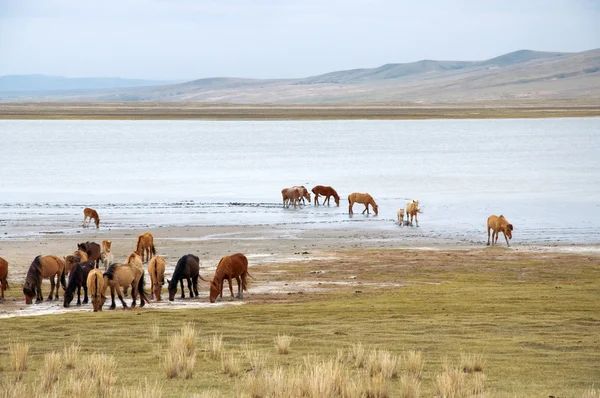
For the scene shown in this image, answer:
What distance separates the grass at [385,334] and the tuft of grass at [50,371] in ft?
0.42

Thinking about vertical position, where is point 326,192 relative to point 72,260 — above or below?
above

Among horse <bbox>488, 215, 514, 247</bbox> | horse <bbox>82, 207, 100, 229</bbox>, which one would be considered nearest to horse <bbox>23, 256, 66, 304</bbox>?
horse <bbox>82, 207, 100, 229</bbox>

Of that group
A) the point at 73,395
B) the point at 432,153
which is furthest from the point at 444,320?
the point at 432,153

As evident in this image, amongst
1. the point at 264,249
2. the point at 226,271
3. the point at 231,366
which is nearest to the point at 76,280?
the point at 226,271

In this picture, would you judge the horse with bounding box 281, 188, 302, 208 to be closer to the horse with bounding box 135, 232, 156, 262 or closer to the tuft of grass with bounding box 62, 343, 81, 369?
the horse with bounding box 135, 232, 156, 262

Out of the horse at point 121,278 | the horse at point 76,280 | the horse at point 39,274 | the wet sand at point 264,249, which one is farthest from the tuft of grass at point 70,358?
the horse at point 39,274

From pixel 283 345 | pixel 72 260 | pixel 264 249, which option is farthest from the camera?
pixel 264 249

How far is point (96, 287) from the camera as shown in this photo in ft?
42.9

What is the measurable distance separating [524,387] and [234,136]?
239 ft

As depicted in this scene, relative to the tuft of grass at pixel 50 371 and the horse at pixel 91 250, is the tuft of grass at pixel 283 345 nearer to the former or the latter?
the tuft of grass at pixel 50 371

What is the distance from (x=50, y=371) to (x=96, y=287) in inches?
183

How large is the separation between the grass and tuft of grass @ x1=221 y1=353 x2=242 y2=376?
3.2 inches

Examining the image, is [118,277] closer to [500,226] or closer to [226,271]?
[226,271]

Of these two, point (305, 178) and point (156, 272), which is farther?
point (305, 178)
